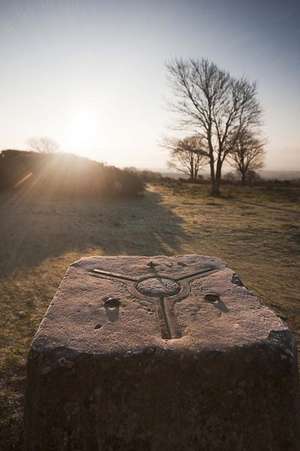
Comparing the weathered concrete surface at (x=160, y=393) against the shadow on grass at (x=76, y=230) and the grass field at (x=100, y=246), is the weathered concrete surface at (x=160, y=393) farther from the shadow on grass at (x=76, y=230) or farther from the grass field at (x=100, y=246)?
the shadow on grass at (x=76, y=230)

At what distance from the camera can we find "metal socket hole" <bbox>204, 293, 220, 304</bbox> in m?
1.76

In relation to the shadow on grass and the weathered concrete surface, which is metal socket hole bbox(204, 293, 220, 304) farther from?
the shadow on grass

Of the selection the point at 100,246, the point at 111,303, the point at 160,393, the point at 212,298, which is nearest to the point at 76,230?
the point at 100,246

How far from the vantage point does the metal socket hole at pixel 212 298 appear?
1759 millimetres

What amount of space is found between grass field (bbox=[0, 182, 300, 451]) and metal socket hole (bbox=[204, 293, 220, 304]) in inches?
52.6

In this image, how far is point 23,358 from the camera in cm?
228

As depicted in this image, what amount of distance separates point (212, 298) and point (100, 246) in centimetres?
384

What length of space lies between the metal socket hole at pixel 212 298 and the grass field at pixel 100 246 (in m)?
1.34

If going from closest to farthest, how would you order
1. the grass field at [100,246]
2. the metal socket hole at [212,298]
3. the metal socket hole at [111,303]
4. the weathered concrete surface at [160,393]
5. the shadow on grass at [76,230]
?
A: 1. the weathered concrete surface at [160,393]
2. the metal socket hole at [111,303]
3. the metal socket hole at [212,298]
4. the grass field at [100,246]
5. the shadow on grass at [76,230]

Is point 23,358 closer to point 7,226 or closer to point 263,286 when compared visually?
point 263,286

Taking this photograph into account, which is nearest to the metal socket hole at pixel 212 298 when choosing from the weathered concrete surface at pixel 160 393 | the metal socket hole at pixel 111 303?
the weathered concrete surface at pixel 160 393

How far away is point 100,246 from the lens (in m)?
5.39

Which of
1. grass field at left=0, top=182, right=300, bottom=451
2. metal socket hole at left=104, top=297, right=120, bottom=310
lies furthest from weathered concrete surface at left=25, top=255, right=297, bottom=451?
grass field at left=0, top=182, right=300, bottom=451

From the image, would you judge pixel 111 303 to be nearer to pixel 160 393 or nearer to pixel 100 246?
pixel 160 393
